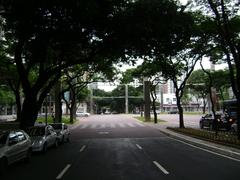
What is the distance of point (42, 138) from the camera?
20422mm

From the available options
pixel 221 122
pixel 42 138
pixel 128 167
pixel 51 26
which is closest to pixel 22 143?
pixel 128 167

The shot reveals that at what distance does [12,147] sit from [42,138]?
236 inches

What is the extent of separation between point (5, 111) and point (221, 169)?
4118 inches

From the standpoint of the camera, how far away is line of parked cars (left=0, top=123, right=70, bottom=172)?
1376 centimetres

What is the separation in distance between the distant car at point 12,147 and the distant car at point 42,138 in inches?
121

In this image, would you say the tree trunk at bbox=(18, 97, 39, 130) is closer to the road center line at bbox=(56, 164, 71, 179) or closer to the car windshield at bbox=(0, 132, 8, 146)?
the car windshield at bbox=(0, 132, 8, 146)

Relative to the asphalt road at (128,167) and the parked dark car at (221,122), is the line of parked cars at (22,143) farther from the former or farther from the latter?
the parked dark car at (221,122)

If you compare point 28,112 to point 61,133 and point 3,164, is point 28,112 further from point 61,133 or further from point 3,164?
point 3,164

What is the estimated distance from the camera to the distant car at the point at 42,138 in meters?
19.8

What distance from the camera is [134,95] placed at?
481 feet

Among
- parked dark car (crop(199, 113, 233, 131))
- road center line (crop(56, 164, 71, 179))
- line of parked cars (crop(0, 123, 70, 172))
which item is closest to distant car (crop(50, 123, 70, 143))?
line of parked cars (crop(0, 123, 70, 172))

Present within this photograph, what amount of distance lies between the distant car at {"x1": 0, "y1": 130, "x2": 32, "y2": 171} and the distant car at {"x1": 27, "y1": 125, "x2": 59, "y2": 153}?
3.06 meters

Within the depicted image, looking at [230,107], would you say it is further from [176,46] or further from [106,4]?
[106,4]

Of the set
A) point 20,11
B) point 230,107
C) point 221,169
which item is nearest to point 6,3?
point 20,11
